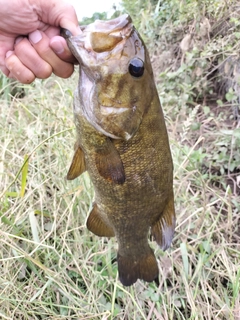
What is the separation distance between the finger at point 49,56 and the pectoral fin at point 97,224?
541 millimetres

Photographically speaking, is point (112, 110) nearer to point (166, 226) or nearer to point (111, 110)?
point (111, 110)

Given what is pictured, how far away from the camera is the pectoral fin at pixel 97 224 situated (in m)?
1.63

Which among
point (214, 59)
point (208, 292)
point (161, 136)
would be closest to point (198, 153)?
point (208, 292)

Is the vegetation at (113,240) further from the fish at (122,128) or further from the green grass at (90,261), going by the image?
the fish at (122,128)

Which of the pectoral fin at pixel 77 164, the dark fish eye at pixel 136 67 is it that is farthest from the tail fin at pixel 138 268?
the dark fish eye at pixel 136 67

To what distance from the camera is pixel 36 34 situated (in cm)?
155

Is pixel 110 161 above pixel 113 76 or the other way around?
the other way around

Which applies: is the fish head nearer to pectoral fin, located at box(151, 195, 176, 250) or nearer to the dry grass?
pectoral fin, located at box(151, 195, 176, 250)

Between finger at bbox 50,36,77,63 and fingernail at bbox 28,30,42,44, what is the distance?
0.36 feet

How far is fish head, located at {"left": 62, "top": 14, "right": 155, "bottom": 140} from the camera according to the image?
4.04 feet

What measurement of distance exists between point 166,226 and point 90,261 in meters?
0.91

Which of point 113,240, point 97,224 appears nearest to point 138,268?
point 97,224

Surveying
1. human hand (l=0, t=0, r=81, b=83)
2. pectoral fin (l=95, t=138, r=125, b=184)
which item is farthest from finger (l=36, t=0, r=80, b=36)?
pectoral fin (l=95, t=138, r=125, b=184)

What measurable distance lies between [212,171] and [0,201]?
158cm
